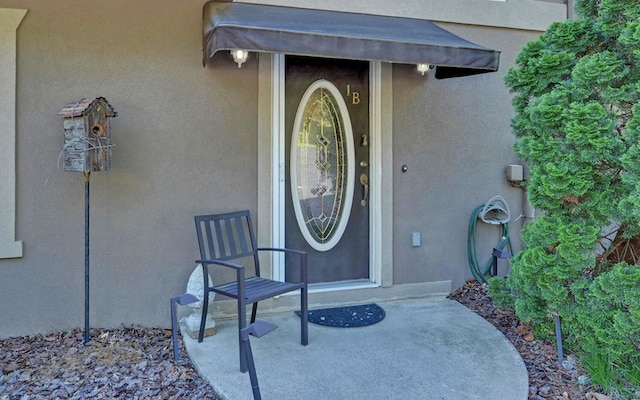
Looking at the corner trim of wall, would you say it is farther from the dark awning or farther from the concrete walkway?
the concrete walkway

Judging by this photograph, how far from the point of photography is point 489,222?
4.88m

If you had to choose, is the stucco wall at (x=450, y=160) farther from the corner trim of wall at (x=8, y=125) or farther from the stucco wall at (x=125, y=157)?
the corner trim of wall at (x=8, y=125)

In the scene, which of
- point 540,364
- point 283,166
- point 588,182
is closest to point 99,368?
point 283,166

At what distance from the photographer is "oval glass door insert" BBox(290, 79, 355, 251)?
14.6ft

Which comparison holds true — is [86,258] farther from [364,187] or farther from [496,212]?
[496,212]

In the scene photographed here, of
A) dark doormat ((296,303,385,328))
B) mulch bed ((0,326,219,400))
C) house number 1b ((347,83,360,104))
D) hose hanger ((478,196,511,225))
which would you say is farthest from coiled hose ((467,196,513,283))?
mulch bed ((0,326,219,400))

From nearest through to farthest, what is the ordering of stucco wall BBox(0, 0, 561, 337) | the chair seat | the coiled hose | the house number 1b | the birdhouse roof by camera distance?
the chair seat
the birdhouse roof
stucco wall BBox(0, 0, 561, 337)
the house number 1b
the coiled hose

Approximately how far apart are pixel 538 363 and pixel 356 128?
260cm

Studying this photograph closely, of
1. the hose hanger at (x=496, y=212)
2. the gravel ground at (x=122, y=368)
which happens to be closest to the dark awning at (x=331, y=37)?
the hose hanger at (x=496, y=212)

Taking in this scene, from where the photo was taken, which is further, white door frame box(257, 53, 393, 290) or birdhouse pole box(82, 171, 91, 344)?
white door frame box(257, 53, 393, 290)

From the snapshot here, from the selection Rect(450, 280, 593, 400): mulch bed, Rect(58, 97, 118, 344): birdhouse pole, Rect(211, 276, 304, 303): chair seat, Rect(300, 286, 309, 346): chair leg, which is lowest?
Rect(450, 280, 593, 400): mulch bed

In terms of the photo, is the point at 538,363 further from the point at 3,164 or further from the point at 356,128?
the point at 3,164

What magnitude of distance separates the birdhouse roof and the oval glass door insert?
162 cm

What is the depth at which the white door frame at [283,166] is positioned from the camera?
4176 mm
